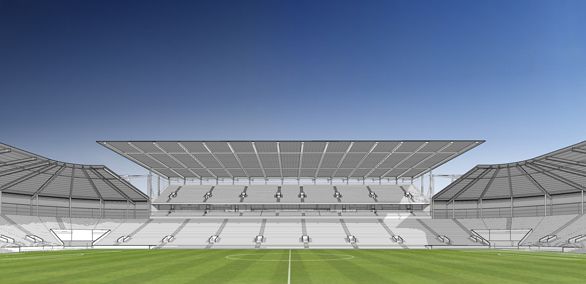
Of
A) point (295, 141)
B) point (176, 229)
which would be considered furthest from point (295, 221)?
point (295, 141)

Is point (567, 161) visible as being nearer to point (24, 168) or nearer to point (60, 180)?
point (24, 168)

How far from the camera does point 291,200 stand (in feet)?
230

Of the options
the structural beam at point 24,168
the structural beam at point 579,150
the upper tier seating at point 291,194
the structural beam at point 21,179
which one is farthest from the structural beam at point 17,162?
the structural beam at point 579,150

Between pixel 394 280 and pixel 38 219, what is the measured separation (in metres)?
54.6

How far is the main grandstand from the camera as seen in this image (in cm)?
5328

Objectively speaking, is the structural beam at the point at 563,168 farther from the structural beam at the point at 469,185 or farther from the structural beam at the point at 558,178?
the structural beam at the point at 469,185

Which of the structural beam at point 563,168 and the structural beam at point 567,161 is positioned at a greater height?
the structural beam at point 567,161

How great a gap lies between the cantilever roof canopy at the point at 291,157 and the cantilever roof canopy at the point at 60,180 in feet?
16.9

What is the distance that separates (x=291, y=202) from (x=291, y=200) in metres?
0.55

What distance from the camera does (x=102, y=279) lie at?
64.3ft

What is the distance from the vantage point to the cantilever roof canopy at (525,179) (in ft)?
167

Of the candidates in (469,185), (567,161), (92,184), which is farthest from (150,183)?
(567,161)

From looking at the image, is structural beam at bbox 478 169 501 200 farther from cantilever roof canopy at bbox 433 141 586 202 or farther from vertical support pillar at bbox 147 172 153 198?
vertical support pillar at bbox 147 172 153 198

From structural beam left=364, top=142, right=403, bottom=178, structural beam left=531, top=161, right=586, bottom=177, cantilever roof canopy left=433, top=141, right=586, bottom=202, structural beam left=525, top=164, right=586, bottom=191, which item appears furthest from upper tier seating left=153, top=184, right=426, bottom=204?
structural beam left=531, top=161, right=586, bottom=177
